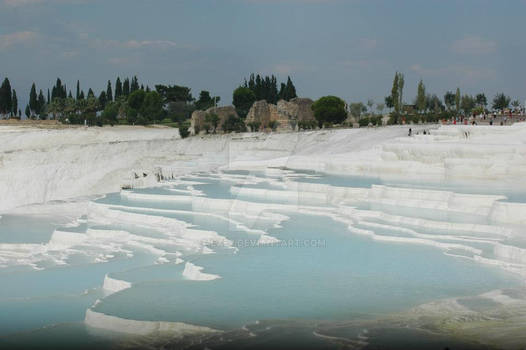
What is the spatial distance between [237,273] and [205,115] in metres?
30.5

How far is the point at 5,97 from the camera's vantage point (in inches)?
1821

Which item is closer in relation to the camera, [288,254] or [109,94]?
[288,254]

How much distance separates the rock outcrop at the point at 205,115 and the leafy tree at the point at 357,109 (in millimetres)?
9102

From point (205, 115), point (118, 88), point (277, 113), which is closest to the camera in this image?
point (205, 115)

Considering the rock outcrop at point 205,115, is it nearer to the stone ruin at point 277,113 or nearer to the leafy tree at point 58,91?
the stone ruin at point 277,113

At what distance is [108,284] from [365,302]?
2.70 metres

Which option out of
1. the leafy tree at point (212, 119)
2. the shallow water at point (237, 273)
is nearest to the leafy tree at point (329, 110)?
the leafy tree at point (212, 119)

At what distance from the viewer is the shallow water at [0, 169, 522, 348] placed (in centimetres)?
530

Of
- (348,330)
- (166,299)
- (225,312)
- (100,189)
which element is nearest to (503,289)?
(348,330)

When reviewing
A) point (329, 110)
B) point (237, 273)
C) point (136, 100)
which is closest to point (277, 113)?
point (329, 110)

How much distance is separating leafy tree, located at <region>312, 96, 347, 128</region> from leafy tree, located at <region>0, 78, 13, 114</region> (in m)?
23.8

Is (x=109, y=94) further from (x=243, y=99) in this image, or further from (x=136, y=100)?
(x=243, y=99)

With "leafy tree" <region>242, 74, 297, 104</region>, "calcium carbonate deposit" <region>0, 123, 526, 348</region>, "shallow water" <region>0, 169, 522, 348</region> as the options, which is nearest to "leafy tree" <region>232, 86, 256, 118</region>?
"leafy tree" <region>242, 74, 297, 104</region>

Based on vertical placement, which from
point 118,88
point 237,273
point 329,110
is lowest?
point 237,273
